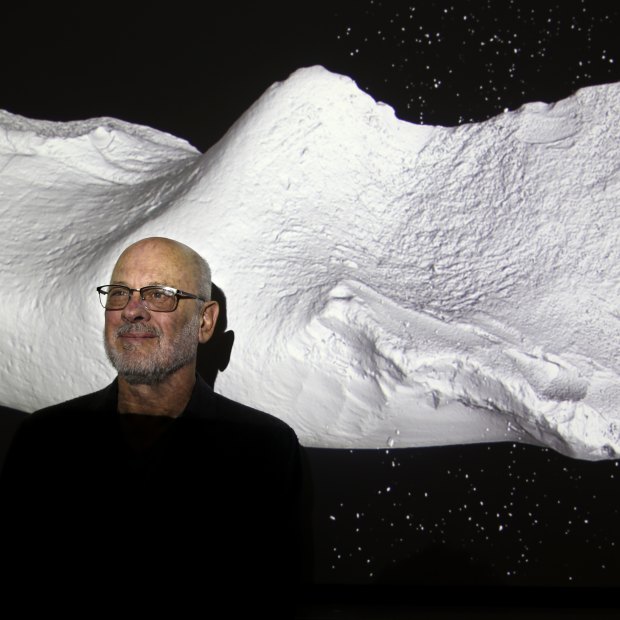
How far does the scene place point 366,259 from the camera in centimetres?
89

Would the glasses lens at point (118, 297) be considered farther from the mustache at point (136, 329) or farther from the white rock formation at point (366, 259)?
the white rock formation at point (366, 259)

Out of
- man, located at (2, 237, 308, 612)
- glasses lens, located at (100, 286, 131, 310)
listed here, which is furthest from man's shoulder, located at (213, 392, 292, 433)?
glasses lens, located at (100, 286, 131, 310)

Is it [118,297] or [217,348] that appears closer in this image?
[118,297]

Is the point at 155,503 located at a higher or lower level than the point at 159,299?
lower

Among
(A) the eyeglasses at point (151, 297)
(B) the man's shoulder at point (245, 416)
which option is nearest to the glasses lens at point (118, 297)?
(A) the eyeglasses at point (151, 297)

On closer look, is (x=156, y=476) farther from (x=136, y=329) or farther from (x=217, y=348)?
(x=217, y=348)

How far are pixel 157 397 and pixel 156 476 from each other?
2.7 inches

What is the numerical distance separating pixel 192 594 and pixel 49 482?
14cm

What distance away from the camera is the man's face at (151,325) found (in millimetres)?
647

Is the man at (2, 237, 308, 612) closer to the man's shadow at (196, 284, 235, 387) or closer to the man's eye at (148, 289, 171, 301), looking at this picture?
the man's eye at (148, 289, 171, 301)

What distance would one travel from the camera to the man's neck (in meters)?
0.65

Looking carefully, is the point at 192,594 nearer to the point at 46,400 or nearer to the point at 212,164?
the point at 46,400

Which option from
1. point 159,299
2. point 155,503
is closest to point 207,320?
point 159,299

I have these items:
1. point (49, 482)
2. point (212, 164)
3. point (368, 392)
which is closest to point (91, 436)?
point (49, 482)
